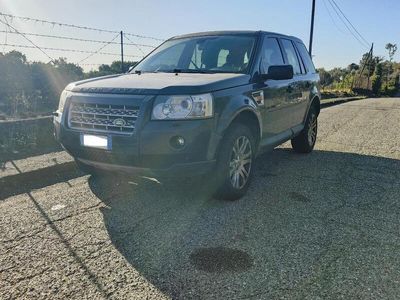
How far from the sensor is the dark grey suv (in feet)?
11.3

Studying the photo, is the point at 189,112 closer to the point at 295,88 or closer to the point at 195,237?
the point at 195,237

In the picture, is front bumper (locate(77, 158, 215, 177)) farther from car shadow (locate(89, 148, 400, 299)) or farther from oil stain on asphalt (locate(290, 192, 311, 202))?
oil stain on asphalt (locate(290, 192, 311, 202))

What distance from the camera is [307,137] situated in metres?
6.59

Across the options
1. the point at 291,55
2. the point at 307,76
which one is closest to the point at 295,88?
the point at 291,55

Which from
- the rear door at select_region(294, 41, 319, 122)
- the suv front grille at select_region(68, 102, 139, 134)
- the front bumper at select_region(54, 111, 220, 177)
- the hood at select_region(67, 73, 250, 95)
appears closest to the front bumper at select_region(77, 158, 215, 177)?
the front bumper at select_region(54, 111, 220, 177)

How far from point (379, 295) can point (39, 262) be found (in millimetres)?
2332

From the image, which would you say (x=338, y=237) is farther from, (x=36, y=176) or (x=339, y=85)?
(x=339, y=85)

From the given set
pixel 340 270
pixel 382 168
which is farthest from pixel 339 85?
pixel 340 270

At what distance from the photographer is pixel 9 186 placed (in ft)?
15.1

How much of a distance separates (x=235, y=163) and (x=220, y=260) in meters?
1.40

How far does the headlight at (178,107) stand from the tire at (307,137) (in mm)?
3439

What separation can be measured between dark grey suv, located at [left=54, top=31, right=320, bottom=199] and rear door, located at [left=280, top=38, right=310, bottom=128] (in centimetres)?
35

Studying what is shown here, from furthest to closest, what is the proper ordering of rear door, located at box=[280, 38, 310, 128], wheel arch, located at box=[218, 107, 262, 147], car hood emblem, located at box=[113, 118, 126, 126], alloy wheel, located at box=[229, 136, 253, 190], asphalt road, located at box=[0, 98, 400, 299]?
rear door, located at box=[280, 38, 310, 128], alloy wheel, located at box=[229, 136, 253, 190], wheel arch, located at box=[218, 107, 262, 147], car hood emblem, located at box=[113, 118, 126, 126], asphalt road, located at box=[0, 98, 400, 299]

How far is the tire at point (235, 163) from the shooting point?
151 inches
